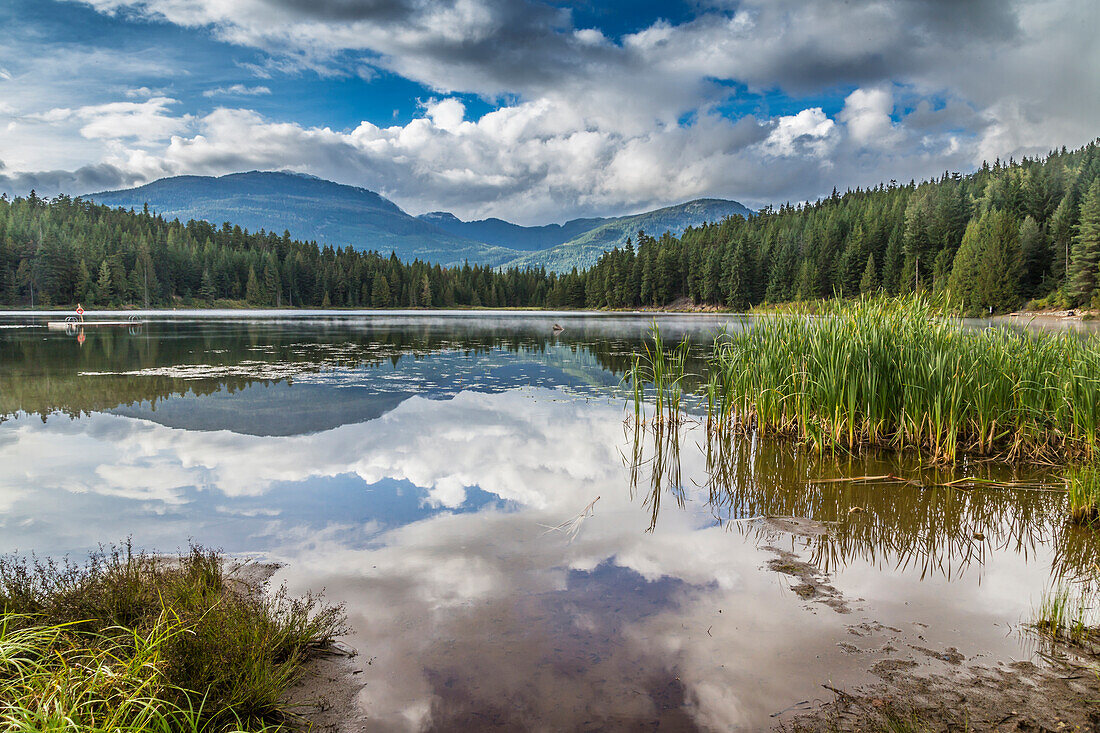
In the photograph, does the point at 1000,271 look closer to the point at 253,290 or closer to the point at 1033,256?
the point at 1033,256

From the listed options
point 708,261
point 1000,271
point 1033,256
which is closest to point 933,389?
point 1000,271

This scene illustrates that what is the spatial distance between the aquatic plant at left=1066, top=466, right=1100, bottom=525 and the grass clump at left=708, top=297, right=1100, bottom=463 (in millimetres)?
1836

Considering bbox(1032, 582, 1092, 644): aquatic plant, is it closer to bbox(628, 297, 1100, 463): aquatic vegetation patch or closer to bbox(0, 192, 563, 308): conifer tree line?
bbox(628, 297, 1100, 463): aquatic vegetation patch

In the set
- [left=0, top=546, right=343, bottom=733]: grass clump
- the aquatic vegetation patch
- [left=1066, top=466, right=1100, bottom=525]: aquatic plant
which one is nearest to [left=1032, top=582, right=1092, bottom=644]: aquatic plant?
[left=1066, top=466, right=1100, bottom=525]: aquatic plant

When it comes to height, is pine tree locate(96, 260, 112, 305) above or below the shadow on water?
above

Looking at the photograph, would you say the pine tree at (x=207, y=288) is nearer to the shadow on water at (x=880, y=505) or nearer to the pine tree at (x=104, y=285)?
the pine tree at (x=104, y=285)

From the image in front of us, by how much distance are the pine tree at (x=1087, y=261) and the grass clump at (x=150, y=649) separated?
Answer: 7771cm

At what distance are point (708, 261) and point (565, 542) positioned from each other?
108670 mm

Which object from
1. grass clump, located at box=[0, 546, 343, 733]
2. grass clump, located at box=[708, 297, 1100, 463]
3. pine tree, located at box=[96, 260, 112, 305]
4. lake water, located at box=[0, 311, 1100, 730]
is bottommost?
lake water, located at box=[0, 311, 1100, 730]

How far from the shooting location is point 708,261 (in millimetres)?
109125

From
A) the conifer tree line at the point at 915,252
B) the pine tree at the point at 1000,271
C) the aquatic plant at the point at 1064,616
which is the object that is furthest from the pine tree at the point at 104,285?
the pine tree at the point at 1000,271

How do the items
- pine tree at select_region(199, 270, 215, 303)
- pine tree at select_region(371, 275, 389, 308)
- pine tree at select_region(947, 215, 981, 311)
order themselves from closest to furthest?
pine tree at select_region(947, 215, 981, 311), pine tree at select_region(199, 270, 215, 303), pine tree at select_region(371, 275, 389, 308)

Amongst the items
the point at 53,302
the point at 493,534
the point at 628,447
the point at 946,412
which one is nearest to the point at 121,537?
the point at 493,534

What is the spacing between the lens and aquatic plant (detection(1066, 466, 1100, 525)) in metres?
6.42
